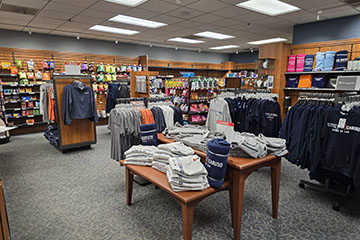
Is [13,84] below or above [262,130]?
above

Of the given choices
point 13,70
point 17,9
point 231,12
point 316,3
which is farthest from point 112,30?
point 316,3

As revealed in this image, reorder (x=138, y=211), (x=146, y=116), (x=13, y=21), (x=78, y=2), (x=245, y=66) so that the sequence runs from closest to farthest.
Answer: (x=138, y=211) < (x=146, y=116) < (x=78, y=2) < (x=13, y=21) < (x=245, y=66)

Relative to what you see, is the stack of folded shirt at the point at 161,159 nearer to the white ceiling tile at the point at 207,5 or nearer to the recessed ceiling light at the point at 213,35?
the white ceiling tile at the point at 207,5

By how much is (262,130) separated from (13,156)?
5.53 meters

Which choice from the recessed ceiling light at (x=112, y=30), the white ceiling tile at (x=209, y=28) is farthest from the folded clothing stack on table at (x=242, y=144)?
the recessed ceiling light at (x=112, y=30)

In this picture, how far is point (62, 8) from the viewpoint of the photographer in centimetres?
505

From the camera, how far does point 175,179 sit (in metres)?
1.95

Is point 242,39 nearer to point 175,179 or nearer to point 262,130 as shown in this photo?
point 262,130

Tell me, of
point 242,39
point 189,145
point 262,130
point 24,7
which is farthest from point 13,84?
point 242,39

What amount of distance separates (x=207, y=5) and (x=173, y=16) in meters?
1.18

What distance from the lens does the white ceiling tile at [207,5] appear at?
4.66 metres

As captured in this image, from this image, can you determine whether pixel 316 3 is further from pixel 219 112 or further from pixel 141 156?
pixel 141 156

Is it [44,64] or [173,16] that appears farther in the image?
[44,64]

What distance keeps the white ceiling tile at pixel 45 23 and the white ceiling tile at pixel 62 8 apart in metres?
0.92
